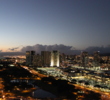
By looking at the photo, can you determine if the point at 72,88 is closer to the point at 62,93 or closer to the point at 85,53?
the point at 62,93

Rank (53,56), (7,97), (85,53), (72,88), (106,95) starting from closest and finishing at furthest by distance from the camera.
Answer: (7,97) < (106,95) < (72,88) < (53,56) < (85,53)

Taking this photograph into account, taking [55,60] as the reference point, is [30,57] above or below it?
above

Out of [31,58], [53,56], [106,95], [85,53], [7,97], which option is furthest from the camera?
[85,53]

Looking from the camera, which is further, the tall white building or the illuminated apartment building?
the illuminated apartment building

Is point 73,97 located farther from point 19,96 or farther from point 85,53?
point 85,53

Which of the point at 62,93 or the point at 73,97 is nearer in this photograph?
the point at 73,97

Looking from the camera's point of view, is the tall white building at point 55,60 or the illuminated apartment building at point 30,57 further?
the illuminated apartment building at point 30,57

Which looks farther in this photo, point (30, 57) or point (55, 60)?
point (30, 57)

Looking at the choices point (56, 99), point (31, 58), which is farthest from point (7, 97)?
point (31, 58)

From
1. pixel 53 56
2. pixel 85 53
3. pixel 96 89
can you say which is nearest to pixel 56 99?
pixel 96 89
